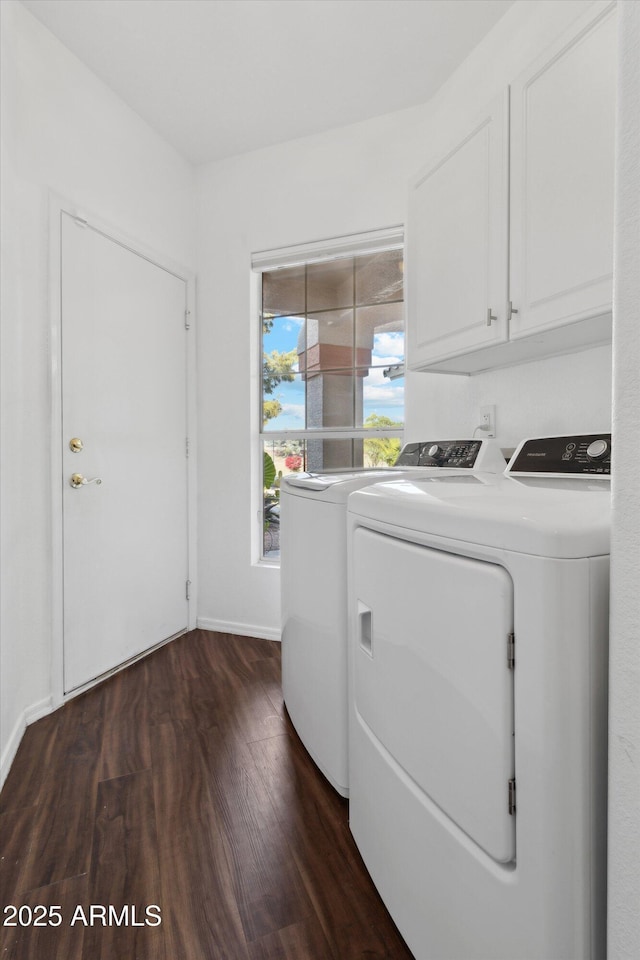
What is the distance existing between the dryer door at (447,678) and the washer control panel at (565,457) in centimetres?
69

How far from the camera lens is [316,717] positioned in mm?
1664

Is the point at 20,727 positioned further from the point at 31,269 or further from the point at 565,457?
the point at 565,457

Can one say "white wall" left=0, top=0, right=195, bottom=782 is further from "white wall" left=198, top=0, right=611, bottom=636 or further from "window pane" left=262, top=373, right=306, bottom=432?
"window pane" left=262, top=373, right=306, bottom=432

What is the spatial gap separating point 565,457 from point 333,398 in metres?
1.56

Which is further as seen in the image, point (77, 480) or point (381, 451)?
point (381, 451)

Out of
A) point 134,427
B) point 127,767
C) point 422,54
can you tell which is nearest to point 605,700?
point 127,767

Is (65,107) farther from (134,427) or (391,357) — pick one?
(391,357)

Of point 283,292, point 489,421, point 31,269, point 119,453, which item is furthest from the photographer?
point 283,292

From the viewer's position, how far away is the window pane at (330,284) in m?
2.86

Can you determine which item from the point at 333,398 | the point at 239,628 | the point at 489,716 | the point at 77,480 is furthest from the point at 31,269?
the point at 489,716

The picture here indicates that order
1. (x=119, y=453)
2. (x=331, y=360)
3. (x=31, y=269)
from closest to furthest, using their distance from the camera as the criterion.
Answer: (x=31, y=269)
(x=119, y=453)
(x=331, y=360)

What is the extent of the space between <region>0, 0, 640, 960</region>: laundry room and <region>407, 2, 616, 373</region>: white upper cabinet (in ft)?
0.03

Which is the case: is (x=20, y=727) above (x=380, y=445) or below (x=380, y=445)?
below

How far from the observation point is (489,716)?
781mm
